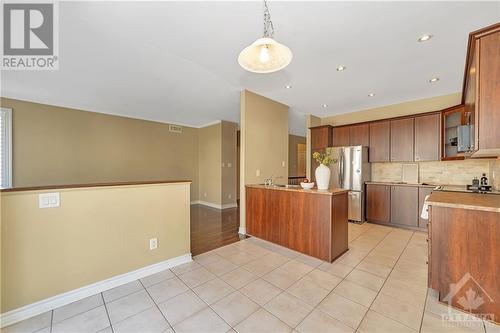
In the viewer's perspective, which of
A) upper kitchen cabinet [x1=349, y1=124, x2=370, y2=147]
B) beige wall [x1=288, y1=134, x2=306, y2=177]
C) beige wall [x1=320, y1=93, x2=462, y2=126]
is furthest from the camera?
beige wall [x1=288, y1=134, x2=306, y2=177]

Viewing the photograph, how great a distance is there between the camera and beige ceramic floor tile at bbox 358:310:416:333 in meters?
1.49

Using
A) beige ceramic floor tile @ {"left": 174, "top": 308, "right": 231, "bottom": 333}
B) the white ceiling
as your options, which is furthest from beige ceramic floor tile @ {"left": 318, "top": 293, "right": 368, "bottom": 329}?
the white ceiling

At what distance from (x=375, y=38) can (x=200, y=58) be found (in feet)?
6.87

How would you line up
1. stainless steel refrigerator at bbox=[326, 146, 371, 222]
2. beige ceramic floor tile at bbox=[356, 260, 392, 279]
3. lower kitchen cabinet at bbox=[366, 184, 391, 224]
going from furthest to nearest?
stainless steel refrigerator at bbox=[326, 146, 371, 222] < lower kitchen cabinet at bbox=[366, 184, 391, 224] < beige ceramic floor tile at bbox=[356, 260, 392, 279]

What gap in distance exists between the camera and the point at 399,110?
4.38 metres

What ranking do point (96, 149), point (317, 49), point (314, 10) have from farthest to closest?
point (96, 149) < point (317, 49) < point (314, 10)

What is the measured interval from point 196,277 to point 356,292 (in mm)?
1706

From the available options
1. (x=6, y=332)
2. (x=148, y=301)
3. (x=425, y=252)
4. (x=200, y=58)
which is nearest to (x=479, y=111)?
(x=425, y=252)

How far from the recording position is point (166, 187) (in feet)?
8.00

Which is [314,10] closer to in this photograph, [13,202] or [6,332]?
[13,202]

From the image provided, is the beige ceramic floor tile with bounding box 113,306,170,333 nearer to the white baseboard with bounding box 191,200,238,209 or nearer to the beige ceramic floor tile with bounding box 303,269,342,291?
the beige ceramic floor tile with bounding box 303,269,342,291

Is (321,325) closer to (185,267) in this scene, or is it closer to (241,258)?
(241,258)

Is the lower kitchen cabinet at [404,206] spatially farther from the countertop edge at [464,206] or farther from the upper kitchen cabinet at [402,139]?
the countertop edge at [464,206]

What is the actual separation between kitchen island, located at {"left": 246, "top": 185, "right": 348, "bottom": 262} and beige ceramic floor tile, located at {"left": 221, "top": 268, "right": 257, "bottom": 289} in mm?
920
